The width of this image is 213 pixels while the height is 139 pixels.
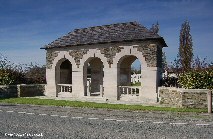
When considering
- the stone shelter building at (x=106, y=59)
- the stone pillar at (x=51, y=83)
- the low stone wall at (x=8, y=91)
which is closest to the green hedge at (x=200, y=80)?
the stone shelter building at (x=106, y=59)

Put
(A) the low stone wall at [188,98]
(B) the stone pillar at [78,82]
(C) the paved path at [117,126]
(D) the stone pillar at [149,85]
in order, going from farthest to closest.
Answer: (B) the stone pillar at [78,82] < (D) the stone pillar at [149,85] < (A) the low stone wall at [188,98] < (C) the paved path at [117,126]

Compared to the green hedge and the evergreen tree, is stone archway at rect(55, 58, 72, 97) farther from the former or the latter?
the evergreen tree

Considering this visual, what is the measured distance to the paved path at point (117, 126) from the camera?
8.94 m

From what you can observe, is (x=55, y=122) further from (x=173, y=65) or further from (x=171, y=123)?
(x=173, y=65)

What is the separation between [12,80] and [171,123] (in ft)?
61.7

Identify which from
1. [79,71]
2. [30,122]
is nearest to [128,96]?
[79,71]

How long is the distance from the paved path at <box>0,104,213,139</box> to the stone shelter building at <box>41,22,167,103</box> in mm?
5586

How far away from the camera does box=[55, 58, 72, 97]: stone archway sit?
2359 cm

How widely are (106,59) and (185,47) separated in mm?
24461

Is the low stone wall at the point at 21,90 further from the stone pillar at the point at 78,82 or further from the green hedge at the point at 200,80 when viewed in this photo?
the green hedge at the point at 200,80

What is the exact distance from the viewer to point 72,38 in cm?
2352

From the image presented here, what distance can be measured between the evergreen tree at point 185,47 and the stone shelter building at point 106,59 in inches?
717

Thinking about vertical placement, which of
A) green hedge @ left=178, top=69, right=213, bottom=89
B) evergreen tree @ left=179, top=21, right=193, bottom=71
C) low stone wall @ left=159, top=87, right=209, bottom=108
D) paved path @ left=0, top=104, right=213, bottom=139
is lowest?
paved path @ left=0, top=104, right=213, bottom=139

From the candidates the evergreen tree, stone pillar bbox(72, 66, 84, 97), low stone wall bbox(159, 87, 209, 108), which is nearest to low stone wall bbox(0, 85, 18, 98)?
stone pillar bbox(72, 66, 84, 97)
